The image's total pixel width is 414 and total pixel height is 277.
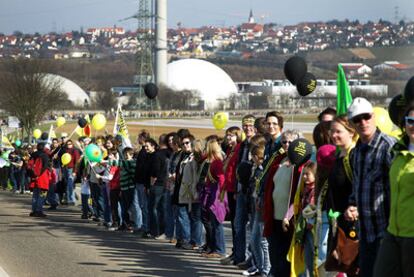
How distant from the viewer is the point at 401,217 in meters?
6.45

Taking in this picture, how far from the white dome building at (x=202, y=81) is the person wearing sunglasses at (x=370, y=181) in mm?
159397

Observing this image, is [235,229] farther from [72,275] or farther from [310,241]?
[310,241]

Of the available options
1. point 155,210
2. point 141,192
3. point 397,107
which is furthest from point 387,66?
point 397,107

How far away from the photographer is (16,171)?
1307 inches

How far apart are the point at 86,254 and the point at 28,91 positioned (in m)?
58.9

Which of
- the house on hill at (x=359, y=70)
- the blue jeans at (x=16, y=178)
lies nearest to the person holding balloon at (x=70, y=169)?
the blue jeans at (x=16, y=178)

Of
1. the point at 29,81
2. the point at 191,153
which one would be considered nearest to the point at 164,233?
the point at 191,153

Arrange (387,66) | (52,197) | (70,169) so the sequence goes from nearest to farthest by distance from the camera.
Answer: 1. (52,197)
2. (70,169)
3. (387,66)

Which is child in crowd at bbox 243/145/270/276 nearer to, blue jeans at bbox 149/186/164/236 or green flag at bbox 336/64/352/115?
green flag at bbox 336/64/352/115

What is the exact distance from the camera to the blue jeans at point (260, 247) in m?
11.3

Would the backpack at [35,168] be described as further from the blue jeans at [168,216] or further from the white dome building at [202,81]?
the white dome building at [202,81]

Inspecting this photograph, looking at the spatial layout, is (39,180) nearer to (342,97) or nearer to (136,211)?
(136,211)

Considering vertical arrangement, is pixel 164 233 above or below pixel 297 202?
below

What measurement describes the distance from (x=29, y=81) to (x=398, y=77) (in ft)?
156
